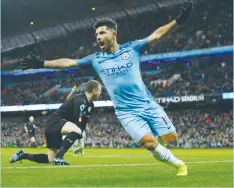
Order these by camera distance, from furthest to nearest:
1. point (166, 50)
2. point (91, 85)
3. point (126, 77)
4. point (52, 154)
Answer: point (166, 50), point (91, 85), point (52, 154), point (126, 77)

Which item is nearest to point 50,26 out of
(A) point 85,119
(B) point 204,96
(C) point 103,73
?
(B) point 204,96

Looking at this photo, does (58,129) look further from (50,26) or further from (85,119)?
(50,26)

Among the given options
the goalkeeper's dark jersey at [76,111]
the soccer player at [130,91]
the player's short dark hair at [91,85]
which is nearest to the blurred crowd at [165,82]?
the player's short dark hair at [91,85]

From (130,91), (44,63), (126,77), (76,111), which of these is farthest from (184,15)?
(76,111)

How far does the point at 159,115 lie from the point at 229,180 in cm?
154

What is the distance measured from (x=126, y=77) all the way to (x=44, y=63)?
1.44 metres

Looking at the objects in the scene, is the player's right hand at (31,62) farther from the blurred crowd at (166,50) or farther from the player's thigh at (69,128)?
the blurred crowd at (166,50)

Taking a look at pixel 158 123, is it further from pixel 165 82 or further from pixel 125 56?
pixel 165 82

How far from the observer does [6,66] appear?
6456 centimetres

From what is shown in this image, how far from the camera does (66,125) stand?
39.6 ft

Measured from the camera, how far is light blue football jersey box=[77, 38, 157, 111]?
322 inches

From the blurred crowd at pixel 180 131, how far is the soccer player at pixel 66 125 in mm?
29211

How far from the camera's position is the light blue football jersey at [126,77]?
8.17 meters

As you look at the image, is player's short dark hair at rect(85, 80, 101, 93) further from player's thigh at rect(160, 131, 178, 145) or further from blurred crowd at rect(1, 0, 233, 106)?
blurred crowd at rect(1, 0, 233, 106)
